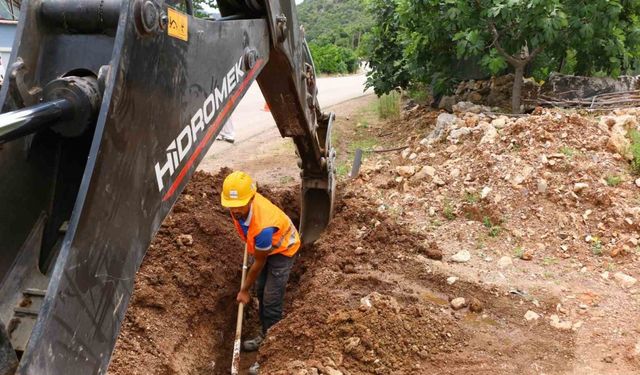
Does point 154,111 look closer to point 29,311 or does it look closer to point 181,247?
point 29,311

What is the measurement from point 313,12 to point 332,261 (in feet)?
367

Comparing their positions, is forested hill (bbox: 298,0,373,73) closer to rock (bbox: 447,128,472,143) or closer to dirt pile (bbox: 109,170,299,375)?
rock (bbox: 447,128,472,143)

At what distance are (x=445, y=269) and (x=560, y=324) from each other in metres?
1.17

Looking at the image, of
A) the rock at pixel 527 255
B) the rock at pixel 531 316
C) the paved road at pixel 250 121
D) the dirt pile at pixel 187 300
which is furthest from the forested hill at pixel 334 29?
the rock at pixel 531 316

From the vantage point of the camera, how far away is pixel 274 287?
5000mm

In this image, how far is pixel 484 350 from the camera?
4082mm

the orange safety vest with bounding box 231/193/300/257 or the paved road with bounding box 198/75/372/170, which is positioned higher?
the orange safety vest with bounding box 231/193/300/257

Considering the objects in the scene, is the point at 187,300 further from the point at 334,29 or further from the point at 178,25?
the point at 334,29

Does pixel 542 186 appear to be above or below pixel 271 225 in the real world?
below

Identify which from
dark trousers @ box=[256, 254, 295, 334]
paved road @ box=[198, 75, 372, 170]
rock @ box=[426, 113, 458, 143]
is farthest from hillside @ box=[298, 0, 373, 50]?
dark trousers @ box=[256, 254, 295, 334]

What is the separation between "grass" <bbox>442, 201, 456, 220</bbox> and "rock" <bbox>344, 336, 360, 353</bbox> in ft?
8.04

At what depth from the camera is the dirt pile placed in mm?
4254

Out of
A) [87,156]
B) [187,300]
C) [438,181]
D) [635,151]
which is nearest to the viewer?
[87,156]

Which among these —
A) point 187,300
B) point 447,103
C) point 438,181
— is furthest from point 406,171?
point 447,103
